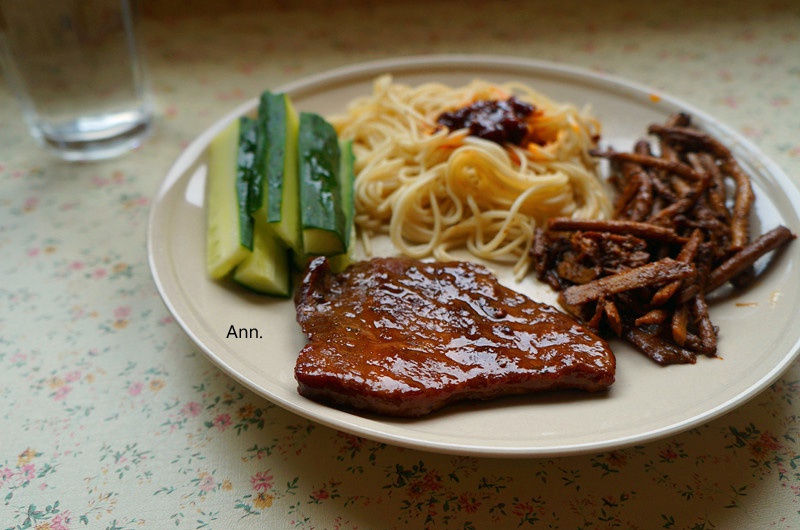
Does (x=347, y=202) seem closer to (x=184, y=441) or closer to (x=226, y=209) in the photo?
(x=226, y=209)

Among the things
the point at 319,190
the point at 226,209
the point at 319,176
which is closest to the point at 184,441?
the point at 226,209

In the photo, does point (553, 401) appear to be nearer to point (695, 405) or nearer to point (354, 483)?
point (695, 405)

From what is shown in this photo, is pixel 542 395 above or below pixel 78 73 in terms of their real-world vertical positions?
below

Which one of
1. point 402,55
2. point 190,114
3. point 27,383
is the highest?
point 402,55

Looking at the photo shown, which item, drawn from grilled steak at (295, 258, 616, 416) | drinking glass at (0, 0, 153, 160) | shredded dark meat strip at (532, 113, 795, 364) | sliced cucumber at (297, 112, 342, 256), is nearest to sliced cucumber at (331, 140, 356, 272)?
sliced cucumber at (297, 112, 342, 256)

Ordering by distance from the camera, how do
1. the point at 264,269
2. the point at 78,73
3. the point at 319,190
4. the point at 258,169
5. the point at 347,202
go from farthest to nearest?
the point at 78,73 → the point at 347,202 → the point at 258,169 → the point at 319,190 → the point at 264,269

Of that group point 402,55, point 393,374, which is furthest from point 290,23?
point 393,374
